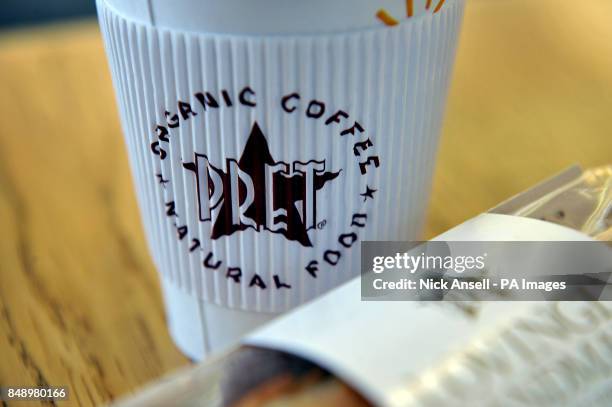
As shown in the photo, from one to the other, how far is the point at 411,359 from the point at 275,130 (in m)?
0.09

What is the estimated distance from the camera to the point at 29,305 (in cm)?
39

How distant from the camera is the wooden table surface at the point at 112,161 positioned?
366mm

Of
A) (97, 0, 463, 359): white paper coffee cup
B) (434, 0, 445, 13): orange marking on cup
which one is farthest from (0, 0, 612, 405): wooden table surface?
(434, 0, 445, 13): orange marking on cup

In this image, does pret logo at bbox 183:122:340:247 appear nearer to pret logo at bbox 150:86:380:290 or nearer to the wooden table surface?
pret logo at bbox 150:86:380:290

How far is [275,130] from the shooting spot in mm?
254

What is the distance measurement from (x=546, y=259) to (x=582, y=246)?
16mm

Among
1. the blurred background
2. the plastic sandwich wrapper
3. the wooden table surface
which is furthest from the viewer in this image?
the blurred background

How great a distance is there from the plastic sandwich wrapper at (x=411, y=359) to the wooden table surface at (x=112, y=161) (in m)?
0.13

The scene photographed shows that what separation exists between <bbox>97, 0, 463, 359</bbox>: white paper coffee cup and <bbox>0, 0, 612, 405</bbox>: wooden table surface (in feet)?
0.28

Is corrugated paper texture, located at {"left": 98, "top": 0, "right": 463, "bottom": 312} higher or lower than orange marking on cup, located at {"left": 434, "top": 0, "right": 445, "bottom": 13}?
lower

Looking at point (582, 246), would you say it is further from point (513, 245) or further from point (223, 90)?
point (223, 90)

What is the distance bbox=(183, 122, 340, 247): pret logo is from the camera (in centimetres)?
26

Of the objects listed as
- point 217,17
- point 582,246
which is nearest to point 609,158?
point 582,246

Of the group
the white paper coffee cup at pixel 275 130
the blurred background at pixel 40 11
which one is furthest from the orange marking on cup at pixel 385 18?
the blurred background at pixel 40 11
